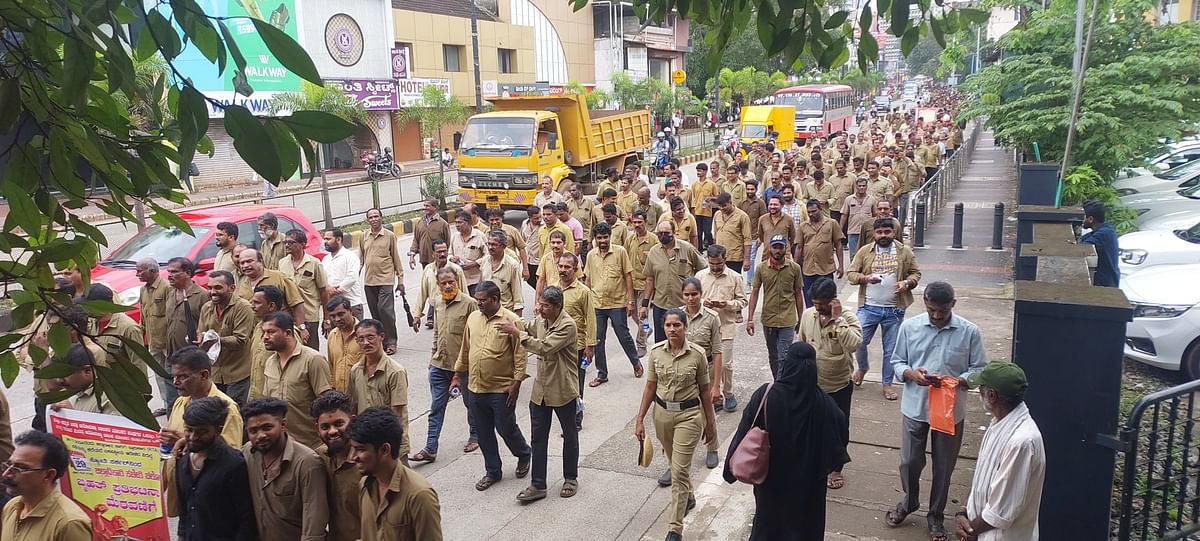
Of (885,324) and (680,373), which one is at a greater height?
(680,373)

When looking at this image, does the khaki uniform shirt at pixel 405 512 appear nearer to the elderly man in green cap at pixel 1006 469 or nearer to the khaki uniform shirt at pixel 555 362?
the khaki uniform shirt at pixel 555 362

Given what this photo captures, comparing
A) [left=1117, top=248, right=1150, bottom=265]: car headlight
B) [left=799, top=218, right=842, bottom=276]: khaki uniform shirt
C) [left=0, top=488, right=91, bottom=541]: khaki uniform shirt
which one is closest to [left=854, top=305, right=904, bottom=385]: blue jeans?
[left=799, top=218, right=842, bottom=276]: khaki uniform shirt

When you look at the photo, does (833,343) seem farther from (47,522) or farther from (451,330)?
(47,522)

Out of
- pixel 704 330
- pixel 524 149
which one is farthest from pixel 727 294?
pixel 524 149

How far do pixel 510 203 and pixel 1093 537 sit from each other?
14.9m

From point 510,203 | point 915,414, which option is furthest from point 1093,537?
point 510,203

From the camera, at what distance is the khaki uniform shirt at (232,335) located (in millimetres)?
6566

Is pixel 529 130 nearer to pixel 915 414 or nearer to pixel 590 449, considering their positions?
pixel 590 449

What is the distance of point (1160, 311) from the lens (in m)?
8.18

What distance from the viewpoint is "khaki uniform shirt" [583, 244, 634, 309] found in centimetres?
888

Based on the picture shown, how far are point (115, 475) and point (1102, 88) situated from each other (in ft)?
44.5

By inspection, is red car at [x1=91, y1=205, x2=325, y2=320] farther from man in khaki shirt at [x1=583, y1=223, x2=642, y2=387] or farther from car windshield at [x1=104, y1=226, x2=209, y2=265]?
man in khaki shirt at [x1=583, y1=223, x2=642, y2=387]

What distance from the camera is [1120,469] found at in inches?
239

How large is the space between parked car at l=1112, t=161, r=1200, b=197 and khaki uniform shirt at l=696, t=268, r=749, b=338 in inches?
454
